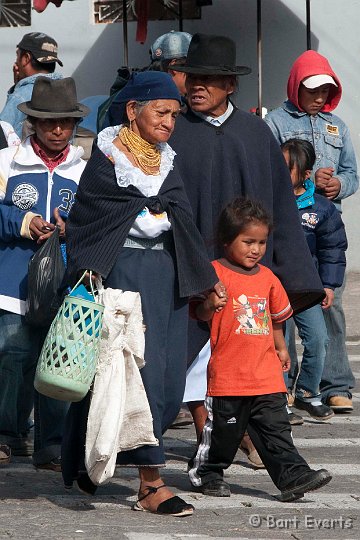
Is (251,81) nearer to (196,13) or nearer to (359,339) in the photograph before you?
(196,13)

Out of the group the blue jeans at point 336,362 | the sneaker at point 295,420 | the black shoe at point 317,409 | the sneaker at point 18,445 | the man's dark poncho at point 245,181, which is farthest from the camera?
the blue jeans at point 336,362

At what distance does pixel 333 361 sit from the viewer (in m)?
9.48

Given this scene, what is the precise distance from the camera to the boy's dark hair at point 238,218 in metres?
6.47

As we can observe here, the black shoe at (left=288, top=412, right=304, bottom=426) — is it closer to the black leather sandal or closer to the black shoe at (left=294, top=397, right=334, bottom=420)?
the black shoe at (left=294, top=397, right=334, bottom=420)

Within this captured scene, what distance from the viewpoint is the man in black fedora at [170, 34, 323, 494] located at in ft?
22.7

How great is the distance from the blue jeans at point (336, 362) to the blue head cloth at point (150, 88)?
11.5 ft

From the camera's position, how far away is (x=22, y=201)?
283 inches

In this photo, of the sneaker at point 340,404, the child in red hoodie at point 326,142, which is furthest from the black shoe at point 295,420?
the child in red hoodie at point 326,142

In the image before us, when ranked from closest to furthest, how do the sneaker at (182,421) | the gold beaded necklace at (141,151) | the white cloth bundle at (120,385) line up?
1. the white cloth bundle at (120,385)
2. the gold beaded necklace at (141,151)
3. the sneaker at (182,421)

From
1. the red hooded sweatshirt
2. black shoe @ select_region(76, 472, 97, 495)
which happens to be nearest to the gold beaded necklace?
black shoe @ select_region(76, 472, 97, 495)

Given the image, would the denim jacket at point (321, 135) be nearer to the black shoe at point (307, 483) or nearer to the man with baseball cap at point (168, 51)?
the man with baseball cap at point (168, 51)

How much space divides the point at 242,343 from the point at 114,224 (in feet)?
2.85

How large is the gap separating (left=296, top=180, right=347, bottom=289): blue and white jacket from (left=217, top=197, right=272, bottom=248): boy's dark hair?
97.3 inches

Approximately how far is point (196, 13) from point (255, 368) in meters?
9.33
